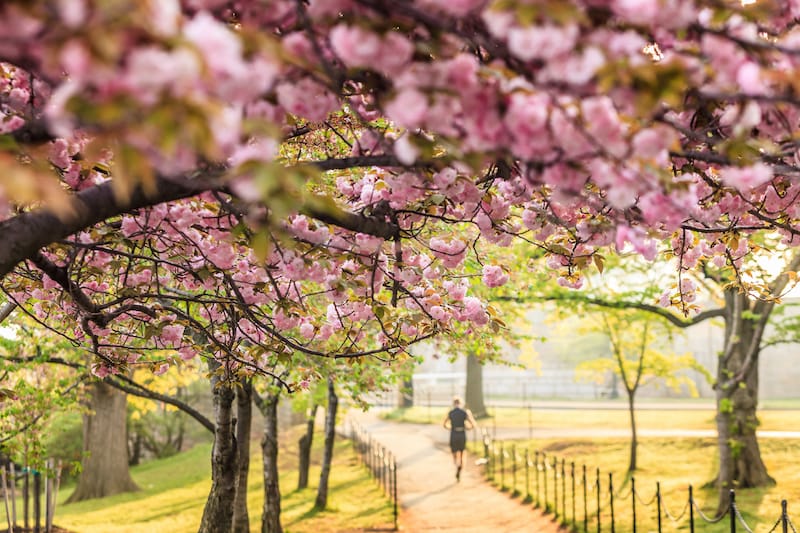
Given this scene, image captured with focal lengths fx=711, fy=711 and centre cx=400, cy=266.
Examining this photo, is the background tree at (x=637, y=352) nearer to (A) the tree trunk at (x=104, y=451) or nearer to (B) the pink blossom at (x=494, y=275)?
(B) the pink blossom at (x=494, y=275)

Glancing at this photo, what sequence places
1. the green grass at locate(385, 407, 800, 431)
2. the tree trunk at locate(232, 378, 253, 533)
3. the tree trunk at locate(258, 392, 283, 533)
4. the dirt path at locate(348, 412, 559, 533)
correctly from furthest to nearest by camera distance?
the green grass at locate(385, 407, 800, 431)
the dirt path at locate(348, 412, 559, 533)
the tree trunk at locate(258, 392, 283, 533)
the tree trunk at locate(232, 378, 253, 533)

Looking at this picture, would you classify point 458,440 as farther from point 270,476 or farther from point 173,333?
point 173,333

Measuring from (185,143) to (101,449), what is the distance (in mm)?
18256

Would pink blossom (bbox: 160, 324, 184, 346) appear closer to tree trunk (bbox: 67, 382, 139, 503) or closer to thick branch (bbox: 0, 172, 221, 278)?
thick branch (bbox: 0, 172, 221, 278)

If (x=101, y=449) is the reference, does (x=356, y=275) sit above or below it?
above

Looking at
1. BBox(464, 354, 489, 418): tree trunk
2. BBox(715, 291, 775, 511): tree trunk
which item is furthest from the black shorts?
BBox(464, 354, 489, 418): tree trunk

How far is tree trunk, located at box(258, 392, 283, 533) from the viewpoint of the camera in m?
10.8

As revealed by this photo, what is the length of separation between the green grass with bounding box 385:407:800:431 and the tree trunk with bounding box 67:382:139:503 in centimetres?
1186

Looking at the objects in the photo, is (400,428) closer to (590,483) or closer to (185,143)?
(590,483)

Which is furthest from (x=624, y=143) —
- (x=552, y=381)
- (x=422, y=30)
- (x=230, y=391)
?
(x=552, y=381)

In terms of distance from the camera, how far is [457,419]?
14.5 m

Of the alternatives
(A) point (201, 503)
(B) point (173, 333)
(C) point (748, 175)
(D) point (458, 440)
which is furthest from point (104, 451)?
(C) point (748, 175)

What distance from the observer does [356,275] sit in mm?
4316

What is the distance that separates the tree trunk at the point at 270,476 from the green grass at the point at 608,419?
12.3 metres
